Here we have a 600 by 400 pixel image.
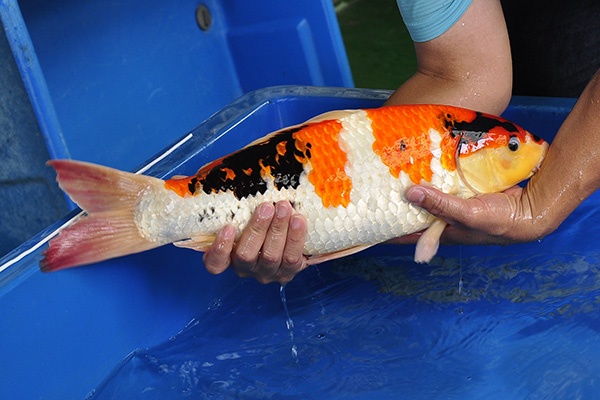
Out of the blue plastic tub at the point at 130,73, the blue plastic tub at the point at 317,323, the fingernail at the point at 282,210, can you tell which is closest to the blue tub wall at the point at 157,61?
the blue plastic tub at the point at 130,73

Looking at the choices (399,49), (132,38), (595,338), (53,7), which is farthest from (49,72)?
(399,49)

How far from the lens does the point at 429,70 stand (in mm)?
1479

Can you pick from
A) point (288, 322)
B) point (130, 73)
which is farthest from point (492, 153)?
point (130, 73)

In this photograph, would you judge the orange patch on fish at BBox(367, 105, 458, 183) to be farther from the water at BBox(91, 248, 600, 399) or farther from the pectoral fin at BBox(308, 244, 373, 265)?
the water at BBox(91, 248, 600, 399)

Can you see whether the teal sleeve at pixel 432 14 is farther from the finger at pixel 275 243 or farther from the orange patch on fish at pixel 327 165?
the finger at pixel 275 243

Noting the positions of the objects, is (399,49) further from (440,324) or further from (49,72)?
(440,324)

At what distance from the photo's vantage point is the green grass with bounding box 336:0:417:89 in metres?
2.90

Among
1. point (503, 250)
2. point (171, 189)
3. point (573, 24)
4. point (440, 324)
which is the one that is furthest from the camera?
point (573, 24)

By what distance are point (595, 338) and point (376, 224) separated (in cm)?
40

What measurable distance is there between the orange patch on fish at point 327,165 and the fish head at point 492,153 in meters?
0.16

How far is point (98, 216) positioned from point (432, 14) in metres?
0.65

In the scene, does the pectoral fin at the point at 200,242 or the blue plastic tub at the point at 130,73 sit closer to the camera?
the pectoral fin at the point at 200,242

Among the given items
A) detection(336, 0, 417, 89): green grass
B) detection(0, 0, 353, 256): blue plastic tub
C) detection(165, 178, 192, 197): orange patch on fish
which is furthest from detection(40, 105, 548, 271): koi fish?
detection(336, 0, 417, 89): green grass

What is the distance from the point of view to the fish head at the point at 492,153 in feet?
3.71
